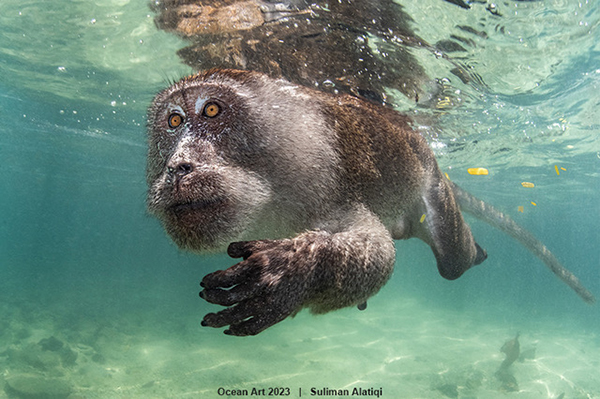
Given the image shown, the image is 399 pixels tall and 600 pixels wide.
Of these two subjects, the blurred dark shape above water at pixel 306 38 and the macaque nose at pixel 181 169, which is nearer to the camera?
the macaque nose at pixel 181 169

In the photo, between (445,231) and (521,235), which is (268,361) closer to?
(521,235)

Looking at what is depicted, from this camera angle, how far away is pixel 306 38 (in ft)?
20.5

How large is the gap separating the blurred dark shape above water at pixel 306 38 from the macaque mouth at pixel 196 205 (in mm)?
4297

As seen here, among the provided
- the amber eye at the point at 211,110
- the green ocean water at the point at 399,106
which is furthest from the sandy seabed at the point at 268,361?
the amber eye at the point at 211,110

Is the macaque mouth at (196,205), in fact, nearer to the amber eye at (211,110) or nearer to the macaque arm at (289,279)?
the macaque arm at (289,279)

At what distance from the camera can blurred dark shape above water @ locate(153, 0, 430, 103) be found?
19.0 feet

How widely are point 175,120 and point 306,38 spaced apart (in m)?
4.00

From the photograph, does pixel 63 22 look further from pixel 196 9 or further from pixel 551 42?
pixel 551 42

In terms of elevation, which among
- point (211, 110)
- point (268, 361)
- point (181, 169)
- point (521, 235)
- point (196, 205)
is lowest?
point (268, 361)

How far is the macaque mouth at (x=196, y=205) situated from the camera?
7.66ft

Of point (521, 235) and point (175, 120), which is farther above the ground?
point (175, 120)

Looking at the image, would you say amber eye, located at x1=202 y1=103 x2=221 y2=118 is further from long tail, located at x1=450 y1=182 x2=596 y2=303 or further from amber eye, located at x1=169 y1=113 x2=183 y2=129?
long tail, located at x1=450 y1=182 x2=596 y2=303

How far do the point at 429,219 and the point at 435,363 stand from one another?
12.3m

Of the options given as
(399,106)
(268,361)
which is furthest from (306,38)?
(268,361)
